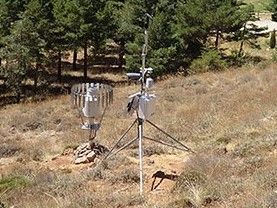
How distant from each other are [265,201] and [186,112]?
289 inches

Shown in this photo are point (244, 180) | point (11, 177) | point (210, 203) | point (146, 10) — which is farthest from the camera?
point (146, 10)

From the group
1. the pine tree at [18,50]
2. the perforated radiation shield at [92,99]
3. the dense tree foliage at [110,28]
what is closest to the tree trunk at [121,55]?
the dense tree foliage at [110,28]

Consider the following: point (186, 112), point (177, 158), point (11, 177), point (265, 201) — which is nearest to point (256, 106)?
point (186, 112)

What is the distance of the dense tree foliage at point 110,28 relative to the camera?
27.7 metres

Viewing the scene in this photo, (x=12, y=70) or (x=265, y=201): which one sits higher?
(x=265, y=201)

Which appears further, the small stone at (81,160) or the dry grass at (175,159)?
the small stone at (81,160)

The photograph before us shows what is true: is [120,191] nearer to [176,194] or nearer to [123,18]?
[176,194]

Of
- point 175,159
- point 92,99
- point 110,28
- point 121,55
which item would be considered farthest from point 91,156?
point 121,55

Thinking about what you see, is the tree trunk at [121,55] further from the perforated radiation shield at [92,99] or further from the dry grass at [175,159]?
the perforated radiation shield at [92,99]

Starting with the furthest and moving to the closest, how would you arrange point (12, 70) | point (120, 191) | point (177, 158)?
point (12, 70) → point (177, 158) → point (120, 191)

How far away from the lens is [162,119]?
1154 cm

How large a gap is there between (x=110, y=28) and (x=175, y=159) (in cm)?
2412

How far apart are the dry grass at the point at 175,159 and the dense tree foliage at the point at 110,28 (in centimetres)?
1352

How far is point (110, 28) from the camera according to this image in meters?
31.1
